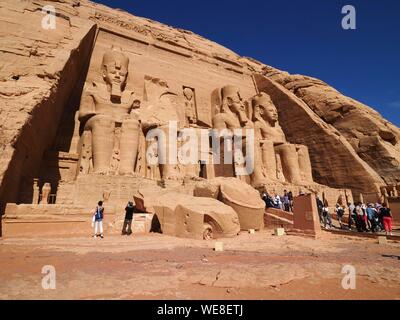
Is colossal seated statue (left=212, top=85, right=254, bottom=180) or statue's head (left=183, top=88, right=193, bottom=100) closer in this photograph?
colossal seated statue (left=212, top=85, right=254, bottom=180)

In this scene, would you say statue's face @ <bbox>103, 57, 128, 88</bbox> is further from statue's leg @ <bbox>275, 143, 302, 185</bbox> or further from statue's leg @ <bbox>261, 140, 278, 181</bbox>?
statue's leg @ <bbox>275, 143, 302, 185</bbox>

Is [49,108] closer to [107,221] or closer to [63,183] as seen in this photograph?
[63,183]

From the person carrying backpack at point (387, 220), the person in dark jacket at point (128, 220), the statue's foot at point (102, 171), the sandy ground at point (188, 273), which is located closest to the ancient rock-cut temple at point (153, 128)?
the statue's foot at point (102, 171)

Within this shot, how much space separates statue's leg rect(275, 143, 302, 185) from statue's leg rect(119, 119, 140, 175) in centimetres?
642

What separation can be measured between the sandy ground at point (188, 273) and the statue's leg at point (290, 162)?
7.51 metres

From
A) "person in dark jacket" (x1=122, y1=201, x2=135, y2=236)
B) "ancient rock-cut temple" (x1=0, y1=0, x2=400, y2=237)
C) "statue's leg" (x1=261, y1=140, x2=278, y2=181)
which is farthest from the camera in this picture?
"statue's leg" (x1=261, y1=140, x2=278, y2=181)

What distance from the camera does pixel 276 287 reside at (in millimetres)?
2514

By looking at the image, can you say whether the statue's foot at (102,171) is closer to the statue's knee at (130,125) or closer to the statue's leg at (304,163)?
the statue's knee at (130,125)

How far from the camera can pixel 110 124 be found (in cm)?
909

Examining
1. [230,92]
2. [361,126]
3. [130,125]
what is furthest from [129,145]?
[361,126]

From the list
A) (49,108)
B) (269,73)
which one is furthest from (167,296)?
(269,73)

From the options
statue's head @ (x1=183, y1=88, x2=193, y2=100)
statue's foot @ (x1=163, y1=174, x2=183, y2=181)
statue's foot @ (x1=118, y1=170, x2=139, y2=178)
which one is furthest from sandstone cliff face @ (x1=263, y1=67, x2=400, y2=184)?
statue's foot @ (x1=118, y1=170, x2=139, y2=178)

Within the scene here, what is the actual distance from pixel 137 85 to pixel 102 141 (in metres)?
4.50

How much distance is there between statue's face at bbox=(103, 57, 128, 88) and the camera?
34.5 feet
